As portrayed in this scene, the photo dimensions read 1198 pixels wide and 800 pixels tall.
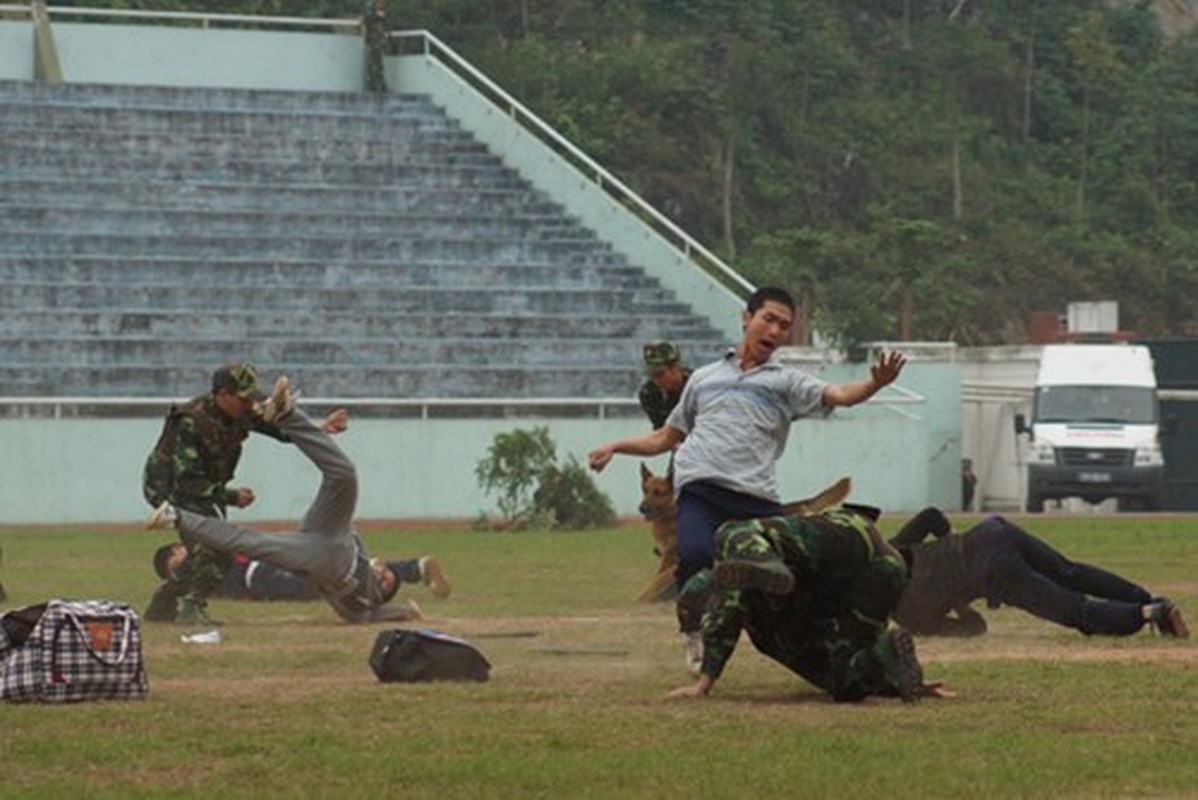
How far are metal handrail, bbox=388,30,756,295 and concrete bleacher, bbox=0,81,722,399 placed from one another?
3.00 feet

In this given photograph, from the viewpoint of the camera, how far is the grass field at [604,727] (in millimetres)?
12102

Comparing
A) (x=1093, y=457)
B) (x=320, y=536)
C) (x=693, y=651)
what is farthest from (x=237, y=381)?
(x=1093, y=457)

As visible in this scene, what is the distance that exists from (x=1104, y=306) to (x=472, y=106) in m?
12.1

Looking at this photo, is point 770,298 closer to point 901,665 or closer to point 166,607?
point 901,665

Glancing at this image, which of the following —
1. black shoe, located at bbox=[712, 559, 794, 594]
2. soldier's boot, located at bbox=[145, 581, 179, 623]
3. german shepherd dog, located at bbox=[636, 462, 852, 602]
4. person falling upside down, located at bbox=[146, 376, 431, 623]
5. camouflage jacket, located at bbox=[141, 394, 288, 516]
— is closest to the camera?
black shoe, located at bbox=[712, 559, 794, 594]

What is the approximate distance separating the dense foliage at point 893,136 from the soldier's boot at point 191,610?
144 ft

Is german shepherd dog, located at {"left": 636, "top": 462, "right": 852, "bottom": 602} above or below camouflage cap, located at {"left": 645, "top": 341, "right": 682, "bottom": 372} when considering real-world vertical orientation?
below

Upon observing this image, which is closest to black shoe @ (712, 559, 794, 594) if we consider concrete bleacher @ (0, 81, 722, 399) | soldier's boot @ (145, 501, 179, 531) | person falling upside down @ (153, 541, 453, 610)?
soldier's boot @ (145, 501, 179, 531)

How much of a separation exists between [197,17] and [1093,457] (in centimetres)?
1856

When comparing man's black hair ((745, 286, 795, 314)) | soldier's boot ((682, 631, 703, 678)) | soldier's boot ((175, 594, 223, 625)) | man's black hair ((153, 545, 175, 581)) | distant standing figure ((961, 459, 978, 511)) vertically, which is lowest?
distant standing figure ((961, 459, 978, 511))

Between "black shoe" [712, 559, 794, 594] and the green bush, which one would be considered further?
the green bush

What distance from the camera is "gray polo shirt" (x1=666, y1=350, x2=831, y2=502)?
628 inches

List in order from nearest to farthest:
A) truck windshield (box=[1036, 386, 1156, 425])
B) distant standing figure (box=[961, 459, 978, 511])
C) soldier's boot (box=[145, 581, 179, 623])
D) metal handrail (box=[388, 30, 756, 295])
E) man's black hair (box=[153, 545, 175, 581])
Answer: soldier's boot (box=[145, 581, 179, 623]) → man's black hair (box=[153, 545, 175, 581]) → truck windshield (box=[1036, 386, 1156, 425]) → distant standing figure (box=[961, 459, 978, 511]) → metal handrail (box=[388, 30, 756, 295])

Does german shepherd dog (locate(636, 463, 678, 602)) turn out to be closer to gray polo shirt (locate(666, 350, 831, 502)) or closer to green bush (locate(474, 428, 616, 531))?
gray polo shirt (locate(666, 350, 831, 502))
